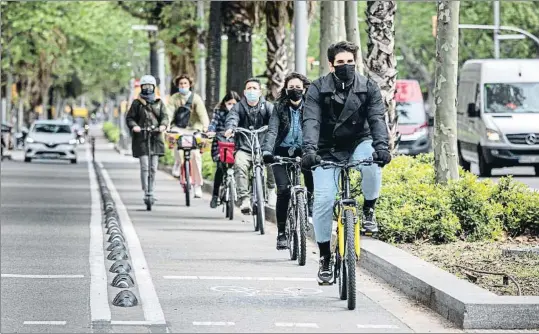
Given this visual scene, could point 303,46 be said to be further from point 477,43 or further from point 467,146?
point 477,43

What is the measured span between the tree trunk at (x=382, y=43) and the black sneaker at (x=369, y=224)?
8266 millimetres

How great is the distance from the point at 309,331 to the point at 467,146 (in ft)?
79.2

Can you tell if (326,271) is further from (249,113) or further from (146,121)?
(146,121)

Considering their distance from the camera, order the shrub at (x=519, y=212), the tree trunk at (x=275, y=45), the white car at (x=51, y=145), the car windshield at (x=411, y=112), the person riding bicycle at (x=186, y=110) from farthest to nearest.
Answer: the white car at (x=51, y=145) → the car windshield at (x=411, y=112) → the tree trunk at (x=275, y=45) → the person riding bicycle at (x=186, y=110) → the shrub at (x=519, y=212)

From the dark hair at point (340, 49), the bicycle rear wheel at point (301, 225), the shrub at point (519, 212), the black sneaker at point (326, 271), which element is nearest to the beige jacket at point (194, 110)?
the shrub at point (519, 212)

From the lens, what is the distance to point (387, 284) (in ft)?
39.4

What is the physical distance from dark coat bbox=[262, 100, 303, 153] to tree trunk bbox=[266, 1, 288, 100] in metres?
16.9

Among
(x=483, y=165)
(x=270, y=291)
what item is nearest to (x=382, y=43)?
(x=270, y=291)

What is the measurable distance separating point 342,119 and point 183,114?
12.0 metres

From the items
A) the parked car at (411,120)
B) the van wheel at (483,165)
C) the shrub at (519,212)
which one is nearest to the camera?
the shrub at (519,212)

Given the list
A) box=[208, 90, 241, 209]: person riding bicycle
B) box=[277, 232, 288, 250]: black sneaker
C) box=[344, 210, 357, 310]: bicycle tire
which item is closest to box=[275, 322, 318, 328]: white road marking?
box=[344, 210, 357, 310]: bicycle tire

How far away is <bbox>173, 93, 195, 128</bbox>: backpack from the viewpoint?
2283 centimetres

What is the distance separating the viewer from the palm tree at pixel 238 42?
101 ft

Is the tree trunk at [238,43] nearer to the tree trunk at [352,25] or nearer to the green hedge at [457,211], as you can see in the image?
the tree trunk at [352,25]
